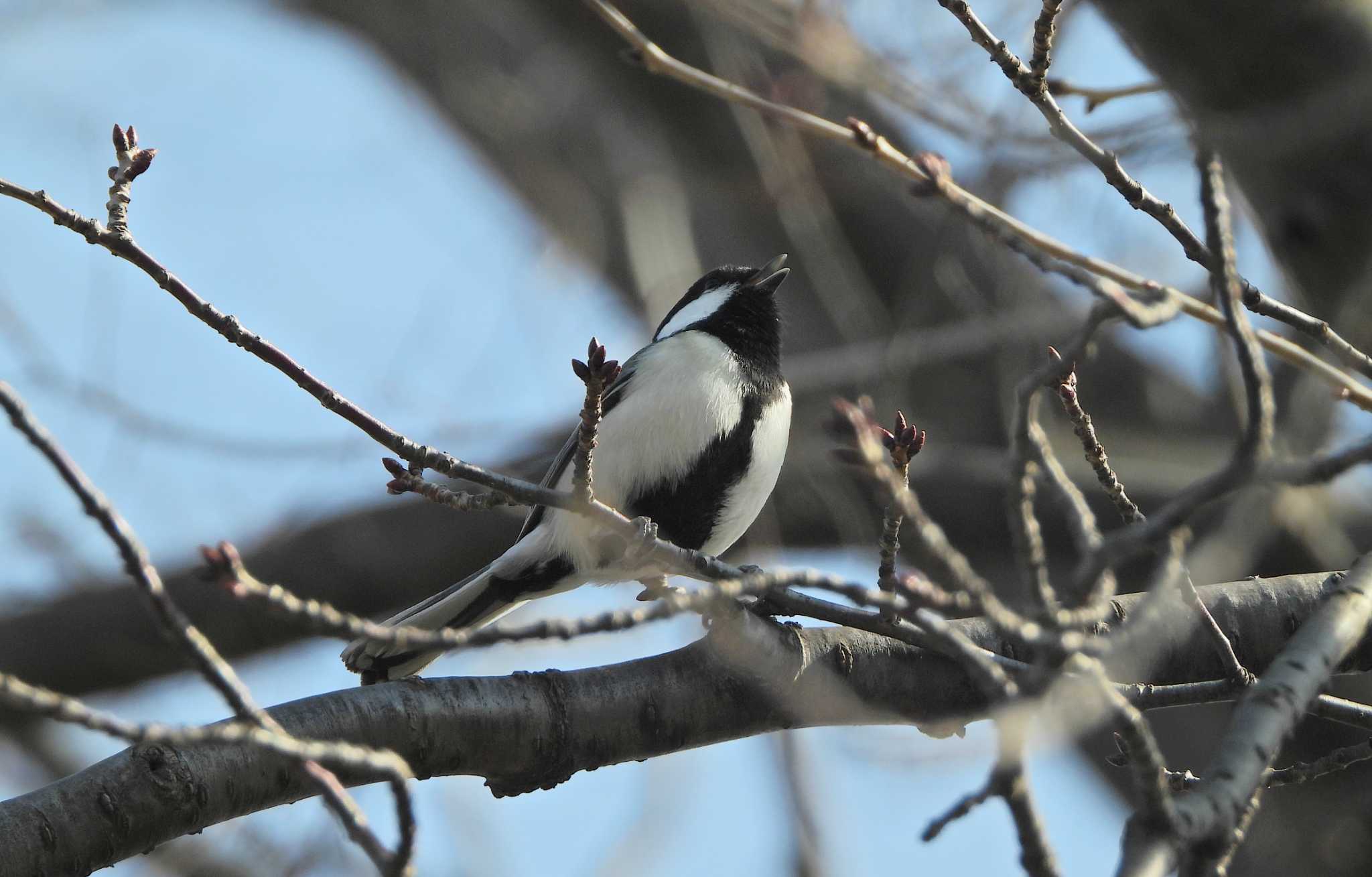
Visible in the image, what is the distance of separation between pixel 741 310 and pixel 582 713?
2003 mm

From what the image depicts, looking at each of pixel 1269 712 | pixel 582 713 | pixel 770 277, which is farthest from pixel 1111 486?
pixel 770 277

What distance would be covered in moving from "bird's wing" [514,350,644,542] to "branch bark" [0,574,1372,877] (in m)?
1.15

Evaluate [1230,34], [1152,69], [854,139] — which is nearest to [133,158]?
[854,139]

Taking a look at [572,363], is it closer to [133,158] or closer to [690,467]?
[133,158]

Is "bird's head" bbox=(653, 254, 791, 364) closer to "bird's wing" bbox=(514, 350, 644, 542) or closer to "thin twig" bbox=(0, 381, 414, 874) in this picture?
"bird's wing" bbox=(514, 350, 644, 542)

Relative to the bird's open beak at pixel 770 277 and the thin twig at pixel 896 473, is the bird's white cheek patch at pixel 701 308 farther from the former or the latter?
the thin twig at pixel 896 473

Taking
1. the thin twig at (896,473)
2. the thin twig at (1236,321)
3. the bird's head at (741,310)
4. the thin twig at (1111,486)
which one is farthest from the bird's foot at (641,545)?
the bird's head at (741,310)

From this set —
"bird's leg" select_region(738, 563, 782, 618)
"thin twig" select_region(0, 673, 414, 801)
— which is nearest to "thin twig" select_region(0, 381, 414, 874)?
"thin twig" select_region(0, 673, 414, 801)

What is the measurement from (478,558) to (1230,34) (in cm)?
417

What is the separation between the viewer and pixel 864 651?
109 inches

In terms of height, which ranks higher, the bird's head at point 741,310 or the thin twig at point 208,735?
the bird's head at point 741,310

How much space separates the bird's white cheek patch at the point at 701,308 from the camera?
14.5ft

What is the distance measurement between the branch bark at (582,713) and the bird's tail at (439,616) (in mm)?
646

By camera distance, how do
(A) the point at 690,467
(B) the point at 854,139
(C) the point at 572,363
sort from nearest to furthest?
(B) the point at 854,139 < (C) the point at 572,363 < (A) the point at 690,467
